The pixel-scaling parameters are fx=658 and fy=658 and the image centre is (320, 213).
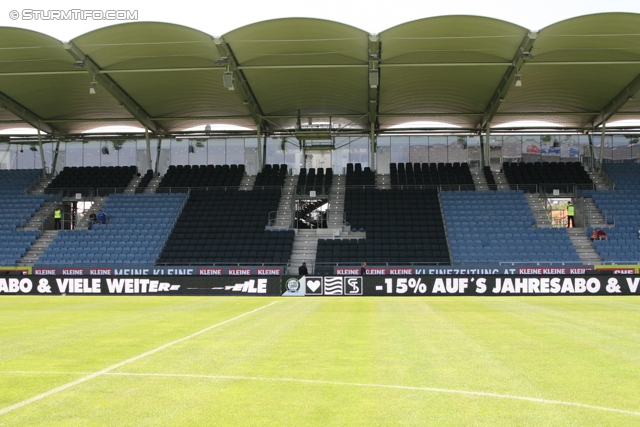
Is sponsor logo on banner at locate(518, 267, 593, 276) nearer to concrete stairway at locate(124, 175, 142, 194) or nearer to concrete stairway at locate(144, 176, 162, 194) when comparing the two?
concrete stairway at locate(144, 176, 162, 194)

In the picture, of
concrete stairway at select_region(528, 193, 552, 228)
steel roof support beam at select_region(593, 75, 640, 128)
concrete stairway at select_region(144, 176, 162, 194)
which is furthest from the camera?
concrete stairway at select_region(144, 176, 162, 194)

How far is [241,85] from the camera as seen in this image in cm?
3681

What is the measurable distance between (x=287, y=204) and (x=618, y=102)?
2114 cm

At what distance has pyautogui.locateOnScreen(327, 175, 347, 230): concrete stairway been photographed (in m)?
40.7

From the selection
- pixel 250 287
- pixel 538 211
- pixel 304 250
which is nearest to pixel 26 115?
pixel 304 250

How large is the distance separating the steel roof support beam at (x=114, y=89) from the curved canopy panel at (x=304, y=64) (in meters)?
7.61

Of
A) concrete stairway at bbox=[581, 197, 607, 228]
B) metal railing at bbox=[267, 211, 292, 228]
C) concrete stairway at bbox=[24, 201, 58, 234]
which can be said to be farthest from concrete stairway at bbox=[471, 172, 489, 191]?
concrete stairway at bbox=[24, 201, 58, 234]

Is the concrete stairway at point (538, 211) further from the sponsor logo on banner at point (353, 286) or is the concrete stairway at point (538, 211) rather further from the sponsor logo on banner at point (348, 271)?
the sponsor logo on banner at point (353, 286)

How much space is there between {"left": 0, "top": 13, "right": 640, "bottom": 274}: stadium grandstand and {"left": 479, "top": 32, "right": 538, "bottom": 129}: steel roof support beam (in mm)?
156

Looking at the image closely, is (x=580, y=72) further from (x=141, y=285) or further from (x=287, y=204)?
(x=141, y=285)
